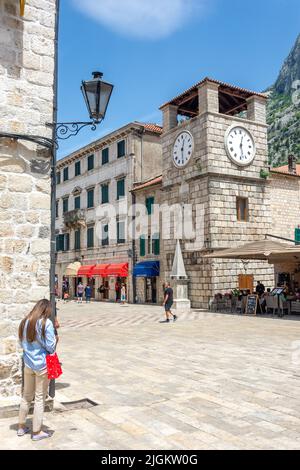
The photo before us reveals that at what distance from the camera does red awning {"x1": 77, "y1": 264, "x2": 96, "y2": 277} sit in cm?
3310

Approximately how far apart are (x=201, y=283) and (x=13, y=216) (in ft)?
58.4

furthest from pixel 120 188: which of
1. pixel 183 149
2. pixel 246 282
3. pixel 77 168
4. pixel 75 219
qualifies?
pixel 246 282

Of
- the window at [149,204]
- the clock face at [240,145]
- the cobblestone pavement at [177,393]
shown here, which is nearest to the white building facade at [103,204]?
the window at [149,204]

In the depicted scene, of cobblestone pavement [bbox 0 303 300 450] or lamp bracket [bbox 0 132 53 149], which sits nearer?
cobblestone pavement [bbox 0 303 300 450]

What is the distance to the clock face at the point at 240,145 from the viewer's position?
76.2ft

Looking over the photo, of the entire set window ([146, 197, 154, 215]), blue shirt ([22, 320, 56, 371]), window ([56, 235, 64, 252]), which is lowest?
blue shirt ([22, 320, 56, 371])

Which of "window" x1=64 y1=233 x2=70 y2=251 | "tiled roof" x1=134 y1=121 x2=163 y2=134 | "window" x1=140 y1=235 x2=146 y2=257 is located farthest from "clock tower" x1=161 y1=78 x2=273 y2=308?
"window" x1=64 y1=233 x2=70 y2=251

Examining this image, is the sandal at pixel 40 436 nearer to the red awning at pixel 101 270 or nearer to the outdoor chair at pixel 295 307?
the outdoor chair at pixel 295 307

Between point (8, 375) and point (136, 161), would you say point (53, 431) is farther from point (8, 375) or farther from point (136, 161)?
point (136, 161)

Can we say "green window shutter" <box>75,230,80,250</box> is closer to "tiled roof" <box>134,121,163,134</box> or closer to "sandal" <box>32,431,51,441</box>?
"tiled roof" <box>134,121,163,134</box>

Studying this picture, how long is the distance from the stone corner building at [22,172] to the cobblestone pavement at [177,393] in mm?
1338

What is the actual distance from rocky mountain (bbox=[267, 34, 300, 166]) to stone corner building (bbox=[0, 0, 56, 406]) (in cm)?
6252

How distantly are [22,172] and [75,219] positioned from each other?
3077 cm

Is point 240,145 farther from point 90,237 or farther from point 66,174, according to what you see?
point 66,174
